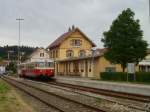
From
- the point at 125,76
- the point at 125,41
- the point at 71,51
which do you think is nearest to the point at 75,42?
the point at 71,51

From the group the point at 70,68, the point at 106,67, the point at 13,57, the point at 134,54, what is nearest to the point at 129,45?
the point at 134,54

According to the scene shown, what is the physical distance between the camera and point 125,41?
57.5 metres

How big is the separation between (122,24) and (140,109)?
41198 mm

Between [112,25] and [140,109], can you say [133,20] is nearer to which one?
[112,25]

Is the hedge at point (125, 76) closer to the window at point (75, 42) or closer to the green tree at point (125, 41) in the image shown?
the green tree at point (125, 41)

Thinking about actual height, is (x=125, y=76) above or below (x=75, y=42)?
below

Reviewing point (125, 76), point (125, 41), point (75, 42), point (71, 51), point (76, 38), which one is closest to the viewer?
point (125, 76)

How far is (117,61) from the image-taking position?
5759 centimetres

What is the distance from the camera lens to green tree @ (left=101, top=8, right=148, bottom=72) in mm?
57031

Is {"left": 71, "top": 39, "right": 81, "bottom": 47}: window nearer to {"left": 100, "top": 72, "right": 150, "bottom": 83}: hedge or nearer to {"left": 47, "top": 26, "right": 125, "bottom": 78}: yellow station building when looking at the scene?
{"left": 47, "top": 26, "right": 125, "bottom": 78}: yellow station building

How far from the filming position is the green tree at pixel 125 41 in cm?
5703

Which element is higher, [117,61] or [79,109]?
[117,61]

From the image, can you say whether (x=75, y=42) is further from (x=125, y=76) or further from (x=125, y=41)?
(x=125, y=76)

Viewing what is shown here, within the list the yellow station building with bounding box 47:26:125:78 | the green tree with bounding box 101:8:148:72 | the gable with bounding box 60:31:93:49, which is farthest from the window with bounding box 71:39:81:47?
the green tree with bounding box 101:8:148:72
